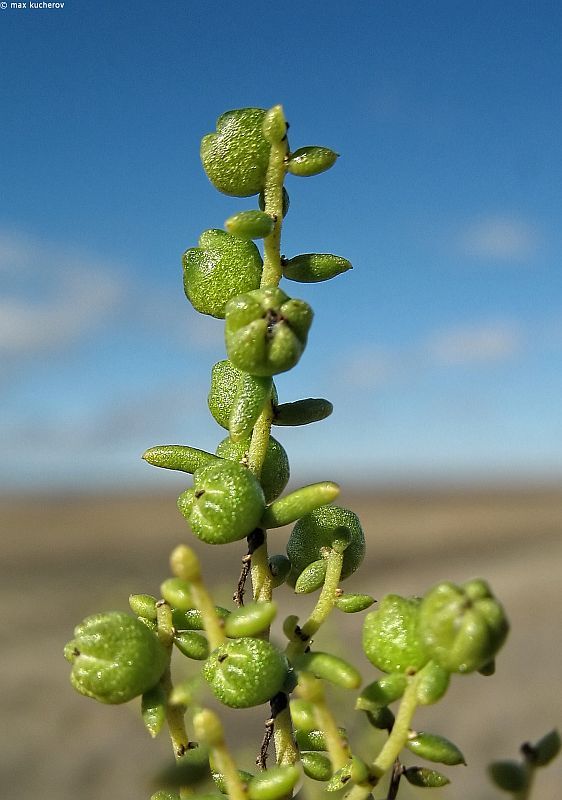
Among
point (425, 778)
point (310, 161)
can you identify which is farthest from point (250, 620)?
point (310, 161)

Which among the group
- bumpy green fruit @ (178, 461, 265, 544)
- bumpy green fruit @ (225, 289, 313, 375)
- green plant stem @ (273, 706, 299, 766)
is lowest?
green plant stem @ (273, 706, 299, 766)

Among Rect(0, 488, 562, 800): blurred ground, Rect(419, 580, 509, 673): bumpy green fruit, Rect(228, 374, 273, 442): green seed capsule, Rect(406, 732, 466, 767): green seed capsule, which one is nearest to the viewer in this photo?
Rect(419, 580, 509, 673): bumpy green fruit

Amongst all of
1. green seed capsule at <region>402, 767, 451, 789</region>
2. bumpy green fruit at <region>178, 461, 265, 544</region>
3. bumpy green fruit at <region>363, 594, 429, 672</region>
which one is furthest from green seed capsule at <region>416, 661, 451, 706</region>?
bumpy green fruit at <region>178, 461, 265, 544</region>

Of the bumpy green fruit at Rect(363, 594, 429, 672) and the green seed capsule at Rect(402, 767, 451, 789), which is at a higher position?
the bumpy green fruit at Rect(363, 594, 429, 672)

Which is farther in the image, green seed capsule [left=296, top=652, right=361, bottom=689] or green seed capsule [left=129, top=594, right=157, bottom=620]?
green seed capsule [left=129, top=594, right=157, bottom=620]

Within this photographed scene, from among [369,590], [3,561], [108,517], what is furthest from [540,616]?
[108,517]

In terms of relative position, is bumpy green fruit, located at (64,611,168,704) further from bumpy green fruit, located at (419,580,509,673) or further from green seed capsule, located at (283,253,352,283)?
green seed capsule, located at (283,253,352,283)

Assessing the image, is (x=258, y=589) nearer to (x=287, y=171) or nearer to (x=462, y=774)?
(x=287, y=171)
